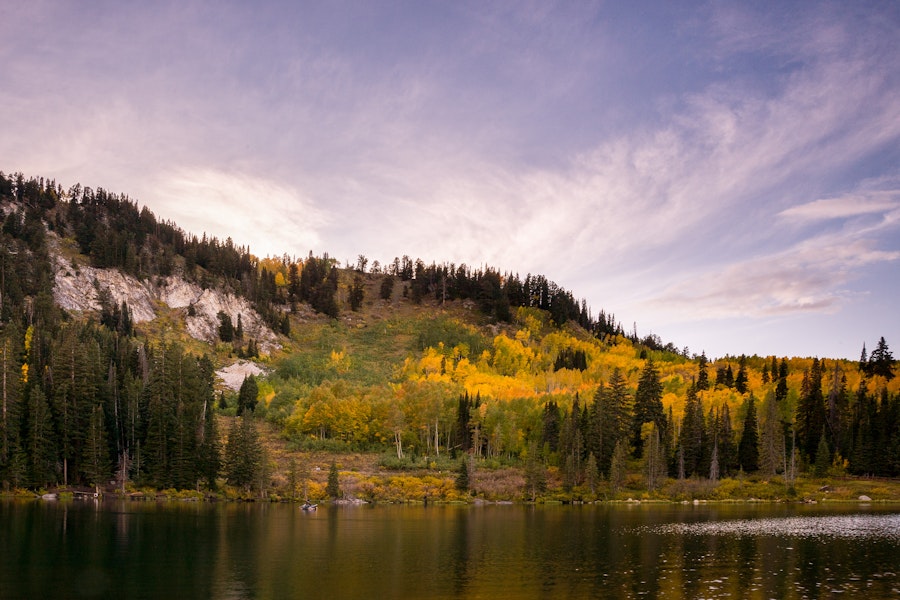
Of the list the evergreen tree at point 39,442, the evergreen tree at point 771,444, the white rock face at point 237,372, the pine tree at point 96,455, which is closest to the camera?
the evergreen tree at point 39,442

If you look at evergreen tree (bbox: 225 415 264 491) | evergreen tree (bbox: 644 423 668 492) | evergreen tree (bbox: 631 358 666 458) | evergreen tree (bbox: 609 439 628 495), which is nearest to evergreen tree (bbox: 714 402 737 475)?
evergreen tree (bbox: 631 358 666 458)

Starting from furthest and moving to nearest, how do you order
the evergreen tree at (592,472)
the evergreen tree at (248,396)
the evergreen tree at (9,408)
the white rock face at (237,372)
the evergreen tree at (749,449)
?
the white rock face at (237,372) < the evergreen tree at (248,396) < the evergreen tree at (749,449) < the evergreen tree at (592,472) < the evergreen tree at (9,408)

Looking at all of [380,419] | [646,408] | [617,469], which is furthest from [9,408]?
[646,408]

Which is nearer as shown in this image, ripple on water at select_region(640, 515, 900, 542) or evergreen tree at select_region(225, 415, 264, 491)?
ripple on water at select_region(640, 515, 900, 542)

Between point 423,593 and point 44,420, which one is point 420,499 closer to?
point 44,420

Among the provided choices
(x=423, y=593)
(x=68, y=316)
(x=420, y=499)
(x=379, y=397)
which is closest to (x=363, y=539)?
(x=423, y=593)

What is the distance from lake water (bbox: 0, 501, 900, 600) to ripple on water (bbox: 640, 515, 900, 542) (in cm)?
24

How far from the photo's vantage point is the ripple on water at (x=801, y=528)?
65188mm

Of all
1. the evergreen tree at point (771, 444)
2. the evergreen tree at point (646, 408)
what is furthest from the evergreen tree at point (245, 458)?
the evergreen tree at point (771, 444)

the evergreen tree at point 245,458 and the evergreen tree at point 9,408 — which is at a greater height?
the evergreen tree at point 9,408

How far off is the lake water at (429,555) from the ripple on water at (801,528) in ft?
0.80

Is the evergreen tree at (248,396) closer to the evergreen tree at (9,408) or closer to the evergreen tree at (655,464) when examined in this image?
the evergreen tree at (9,408)

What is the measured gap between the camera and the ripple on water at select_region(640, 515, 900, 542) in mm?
65188

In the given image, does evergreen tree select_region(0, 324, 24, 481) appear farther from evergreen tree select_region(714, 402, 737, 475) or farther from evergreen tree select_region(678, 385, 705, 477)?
evergreen tree select_region(714, 402, 737, 475)
